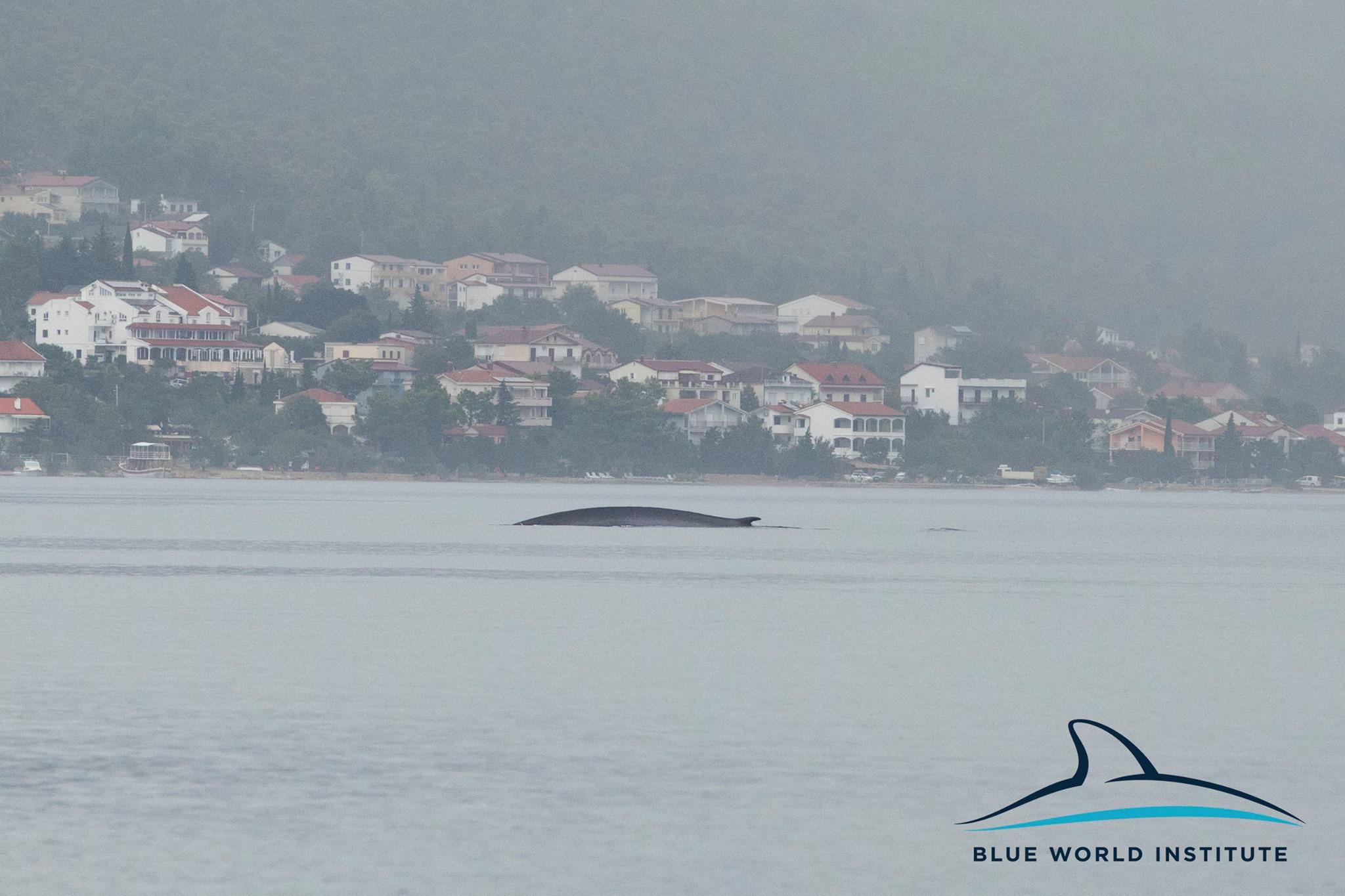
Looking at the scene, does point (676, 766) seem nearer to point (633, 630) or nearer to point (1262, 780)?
point (1262, 780)

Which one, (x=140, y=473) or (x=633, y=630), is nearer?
(x=633, y=630)

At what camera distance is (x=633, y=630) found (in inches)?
1601

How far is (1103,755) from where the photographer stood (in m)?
Result: 24.9

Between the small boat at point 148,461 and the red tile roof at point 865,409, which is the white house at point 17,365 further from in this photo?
the red tile roof at point 865,409

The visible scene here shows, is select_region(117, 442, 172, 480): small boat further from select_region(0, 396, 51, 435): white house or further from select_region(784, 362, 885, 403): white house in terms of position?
select_region(784, 362, 885, 403): white house

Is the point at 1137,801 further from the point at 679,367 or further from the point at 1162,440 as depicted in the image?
the point at 679,367

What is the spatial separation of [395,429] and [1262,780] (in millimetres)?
144109

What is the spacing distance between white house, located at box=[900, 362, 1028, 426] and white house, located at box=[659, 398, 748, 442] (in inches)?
828

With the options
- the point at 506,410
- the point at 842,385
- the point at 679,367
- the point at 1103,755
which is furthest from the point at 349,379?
the point at 1103,755

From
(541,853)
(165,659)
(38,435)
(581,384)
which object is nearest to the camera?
(541,853)

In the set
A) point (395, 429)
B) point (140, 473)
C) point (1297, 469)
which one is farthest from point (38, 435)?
point (1297, 469)

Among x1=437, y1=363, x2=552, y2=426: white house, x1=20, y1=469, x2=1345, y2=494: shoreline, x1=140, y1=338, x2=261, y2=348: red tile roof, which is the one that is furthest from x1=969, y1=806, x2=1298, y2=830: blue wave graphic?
x1=140, y1=338, x2=261, y2=348: red tile roof

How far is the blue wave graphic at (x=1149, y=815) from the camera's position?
67.1 feet

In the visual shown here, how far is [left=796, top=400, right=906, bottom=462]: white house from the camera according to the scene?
177000 mm
